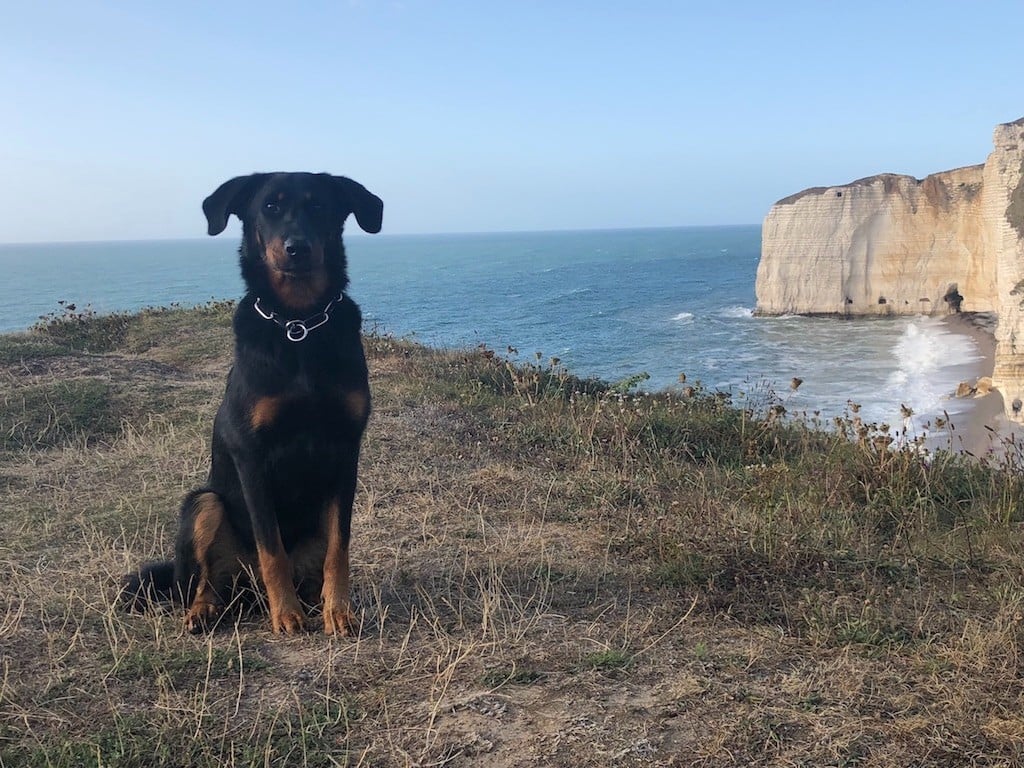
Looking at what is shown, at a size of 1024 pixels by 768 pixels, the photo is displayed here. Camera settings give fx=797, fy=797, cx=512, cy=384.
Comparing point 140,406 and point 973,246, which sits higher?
point 973,246

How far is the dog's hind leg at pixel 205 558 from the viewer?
3.35 m

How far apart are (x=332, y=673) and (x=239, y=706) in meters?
0.34

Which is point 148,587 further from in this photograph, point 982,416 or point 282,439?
point 982,416

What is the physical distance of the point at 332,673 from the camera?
2.94m

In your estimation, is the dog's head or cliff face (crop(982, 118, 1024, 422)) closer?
the dog's head

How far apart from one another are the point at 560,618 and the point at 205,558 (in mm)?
1542

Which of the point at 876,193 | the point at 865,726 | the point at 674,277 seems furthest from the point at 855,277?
the point at 865,726

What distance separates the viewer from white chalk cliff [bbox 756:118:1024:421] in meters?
36.5

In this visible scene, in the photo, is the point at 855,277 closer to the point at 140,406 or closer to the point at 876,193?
the point at 876,193

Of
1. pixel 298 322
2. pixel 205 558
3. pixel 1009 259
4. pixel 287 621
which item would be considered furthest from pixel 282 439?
pixel 1009 259

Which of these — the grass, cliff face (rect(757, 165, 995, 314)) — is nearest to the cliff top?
cliff face (rect(757, 165, 995, 314))

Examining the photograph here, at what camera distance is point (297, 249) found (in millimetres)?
3355

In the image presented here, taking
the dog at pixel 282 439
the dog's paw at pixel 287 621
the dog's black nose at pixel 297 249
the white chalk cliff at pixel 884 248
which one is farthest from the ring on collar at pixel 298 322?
the white chalk cliff at pixel 884 248

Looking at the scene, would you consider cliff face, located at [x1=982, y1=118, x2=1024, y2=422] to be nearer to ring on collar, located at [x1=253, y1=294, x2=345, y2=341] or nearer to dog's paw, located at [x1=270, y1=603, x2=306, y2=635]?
ring on collar, located at [x1=253, y1=294, x2=345, y2=341]
